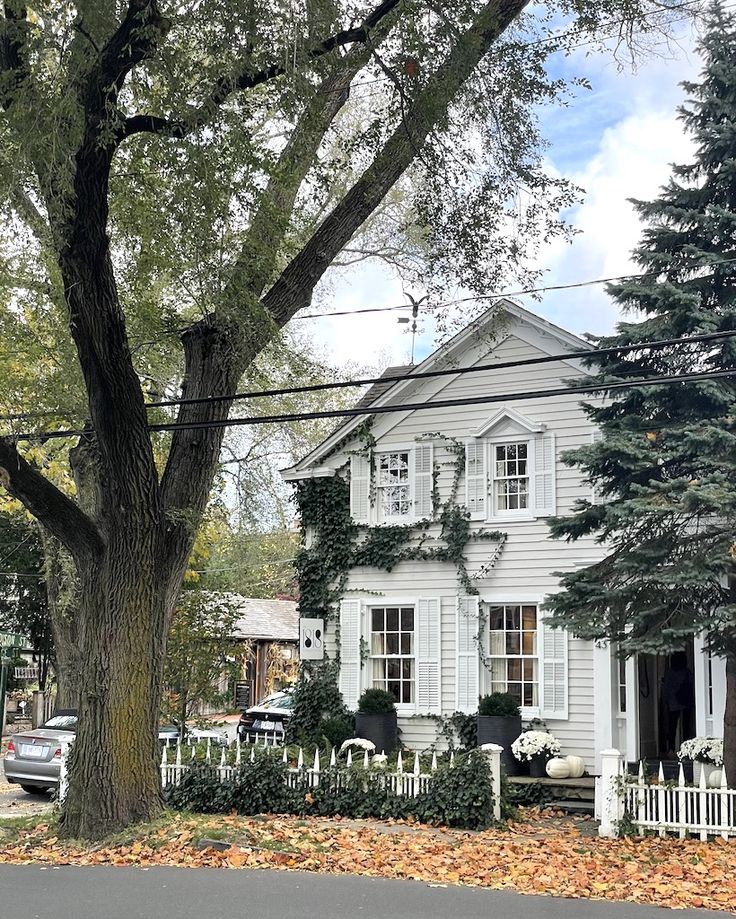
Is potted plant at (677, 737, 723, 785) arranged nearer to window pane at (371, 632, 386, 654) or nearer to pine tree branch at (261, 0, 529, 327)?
window pane at (371, 632, 386, 654)

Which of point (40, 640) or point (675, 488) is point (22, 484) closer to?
A: point (675, 488)

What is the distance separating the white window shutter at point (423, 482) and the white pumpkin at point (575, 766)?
489 centimetres

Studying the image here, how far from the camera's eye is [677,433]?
1326 cm

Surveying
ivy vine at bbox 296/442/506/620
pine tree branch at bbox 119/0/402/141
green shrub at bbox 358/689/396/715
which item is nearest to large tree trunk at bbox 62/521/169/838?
pine tree branch at bbox 119/0/402/141

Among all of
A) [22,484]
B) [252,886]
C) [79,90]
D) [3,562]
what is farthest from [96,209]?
[3,562]

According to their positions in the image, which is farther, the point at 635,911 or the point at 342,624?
the point at 342,624

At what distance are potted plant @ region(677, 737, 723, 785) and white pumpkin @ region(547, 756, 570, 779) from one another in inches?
88.2

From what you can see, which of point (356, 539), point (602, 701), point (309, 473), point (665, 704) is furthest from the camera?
point (309, 473)

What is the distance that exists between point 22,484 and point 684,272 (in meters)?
8.26

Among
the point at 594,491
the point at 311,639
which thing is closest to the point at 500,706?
the point at 594,491

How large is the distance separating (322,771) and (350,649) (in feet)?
18.7

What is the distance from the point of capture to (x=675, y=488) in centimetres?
1305

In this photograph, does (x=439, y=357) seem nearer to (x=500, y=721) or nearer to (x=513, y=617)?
(x=513, y=617)

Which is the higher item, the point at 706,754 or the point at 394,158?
the point at 394,158
